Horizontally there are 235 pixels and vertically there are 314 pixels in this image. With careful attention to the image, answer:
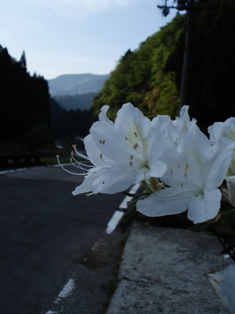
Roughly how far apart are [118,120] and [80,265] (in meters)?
3.89

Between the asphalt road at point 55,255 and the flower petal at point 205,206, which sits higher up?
the flower petal at point 205,206

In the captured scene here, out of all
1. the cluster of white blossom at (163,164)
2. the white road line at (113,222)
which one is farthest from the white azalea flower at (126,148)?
the white road line at (113,222)

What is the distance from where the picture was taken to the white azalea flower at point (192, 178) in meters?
0.77

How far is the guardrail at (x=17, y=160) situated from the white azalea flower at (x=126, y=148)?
52.4 ft

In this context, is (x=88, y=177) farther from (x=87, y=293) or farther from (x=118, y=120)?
(x=87, y=293)

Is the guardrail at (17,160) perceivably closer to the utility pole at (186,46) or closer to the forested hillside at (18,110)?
the utility pole at (186,46)

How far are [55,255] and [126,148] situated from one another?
13.9ft

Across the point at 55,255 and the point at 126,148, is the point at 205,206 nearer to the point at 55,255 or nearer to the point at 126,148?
the point at 126,148

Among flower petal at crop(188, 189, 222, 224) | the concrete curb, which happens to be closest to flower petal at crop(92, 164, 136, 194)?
flower petal at crop(188, 189, 222, 224)

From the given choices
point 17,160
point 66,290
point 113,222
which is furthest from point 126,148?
point 17,160

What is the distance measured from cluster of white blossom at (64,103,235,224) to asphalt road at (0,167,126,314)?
9.21 feet

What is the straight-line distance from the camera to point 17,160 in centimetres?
1836

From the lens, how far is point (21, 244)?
17.1 feet

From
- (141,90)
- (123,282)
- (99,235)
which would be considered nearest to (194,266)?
(123,282)
